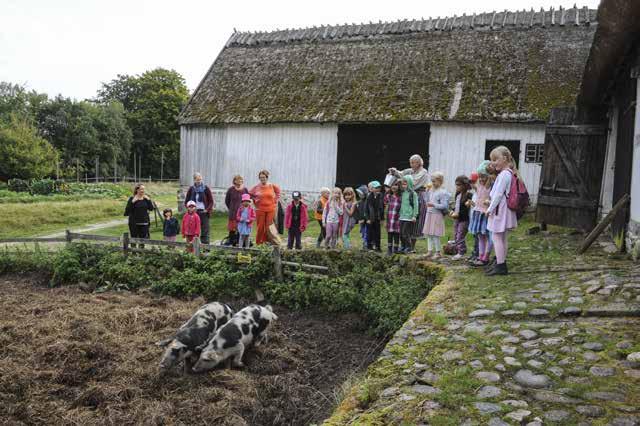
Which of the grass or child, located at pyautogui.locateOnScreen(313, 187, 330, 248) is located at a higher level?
child, located at pyautogui.locateOnScreen(313, 187, 330, 248)

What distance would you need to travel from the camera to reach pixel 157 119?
5028 cm

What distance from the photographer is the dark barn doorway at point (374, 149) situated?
53.3 ft

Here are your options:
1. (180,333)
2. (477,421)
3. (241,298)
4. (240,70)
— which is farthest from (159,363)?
(240,70)

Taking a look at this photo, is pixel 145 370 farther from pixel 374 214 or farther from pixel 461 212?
pixel 461 212

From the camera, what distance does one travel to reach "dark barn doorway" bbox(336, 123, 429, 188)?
16.2 metres

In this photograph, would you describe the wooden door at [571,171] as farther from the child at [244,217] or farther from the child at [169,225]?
the child at [169,225]

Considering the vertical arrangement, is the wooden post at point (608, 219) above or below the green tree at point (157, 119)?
below

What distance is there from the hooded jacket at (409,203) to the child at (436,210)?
0.31 metres

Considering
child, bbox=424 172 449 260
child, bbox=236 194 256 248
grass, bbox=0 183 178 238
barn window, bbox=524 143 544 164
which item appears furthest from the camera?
grass, bbox=0 183 178 238

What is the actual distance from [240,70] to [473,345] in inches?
690

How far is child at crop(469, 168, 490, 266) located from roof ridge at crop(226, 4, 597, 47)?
1210 cm

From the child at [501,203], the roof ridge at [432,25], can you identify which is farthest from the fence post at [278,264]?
the roof ridge at [432,25]

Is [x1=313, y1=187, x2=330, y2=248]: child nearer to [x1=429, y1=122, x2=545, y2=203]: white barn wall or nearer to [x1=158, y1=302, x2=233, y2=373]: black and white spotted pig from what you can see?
[x1=158, y1=302, x2=233, y2=373]: black and white spotted pig

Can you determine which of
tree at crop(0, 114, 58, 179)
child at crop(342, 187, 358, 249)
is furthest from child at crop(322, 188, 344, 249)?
tree at crop(0, 114, 58, 179)
